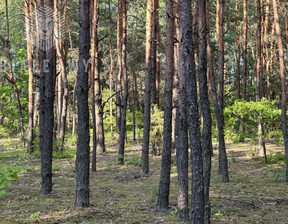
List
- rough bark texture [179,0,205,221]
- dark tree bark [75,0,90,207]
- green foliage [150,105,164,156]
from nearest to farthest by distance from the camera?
rough bark texture [179,0,205,221], dark tree bark [75,0,90,207], green foliage [150,105,164,156]

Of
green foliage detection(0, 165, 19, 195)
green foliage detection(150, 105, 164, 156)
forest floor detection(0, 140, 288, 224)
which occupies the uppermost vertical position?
green foliage detection(150, 105, 164, 156)

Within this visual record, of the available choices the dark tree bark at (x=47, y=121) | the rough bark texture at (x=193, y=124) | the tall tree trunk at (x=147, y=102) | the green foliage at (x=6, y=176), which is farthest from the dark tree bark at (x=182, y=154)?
the tall tree trunk at (x=147, y=102)

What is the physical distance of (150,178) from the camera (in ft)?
44.0

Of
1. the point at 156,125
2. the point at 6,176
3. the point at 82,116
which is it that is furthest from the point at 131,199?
the point at 156,125

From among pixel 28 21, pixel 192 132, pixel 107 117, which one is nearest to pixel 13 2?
pixel 107 117

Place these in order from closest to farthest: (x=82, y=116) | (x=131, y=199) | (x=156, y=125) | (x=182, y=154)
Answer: (x=182, y=154) < (x=82, y=116) < (x=131, y=199) < (x=156, y=125)

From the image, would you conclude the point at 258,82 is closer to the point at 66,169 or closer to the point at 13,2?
the point at 66,169

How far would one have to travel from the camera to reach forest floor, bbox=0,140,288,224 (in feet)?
24.5

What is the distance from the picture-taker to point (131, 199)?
9609mm

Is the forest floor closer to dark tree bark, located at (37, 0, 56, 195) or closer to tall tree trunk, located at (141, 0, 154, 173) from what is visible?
dark tree bark, located at (37, 0, 56, 195)

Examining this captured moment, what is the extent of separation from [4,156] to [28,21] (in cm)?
859

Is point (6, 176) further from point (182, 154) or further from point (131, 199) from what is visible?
point (131, 199)

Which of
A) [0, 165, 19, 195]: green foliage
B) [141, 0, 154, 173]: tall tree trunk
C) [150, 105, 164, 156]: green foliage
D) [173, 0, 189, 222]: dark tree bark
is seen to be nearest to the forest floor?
[173, 0, 189, 222]: dark tree bark

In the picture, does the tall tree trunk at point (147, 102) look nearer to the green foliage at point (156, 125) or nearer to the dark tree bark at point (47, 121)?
the green foliage at point (156, 125)
